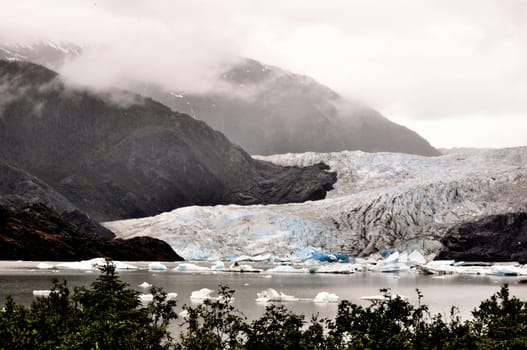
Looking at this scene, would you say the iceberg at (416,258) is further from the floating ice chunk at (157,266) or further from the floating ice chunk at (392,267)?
the floating ice chunk at (157,266)

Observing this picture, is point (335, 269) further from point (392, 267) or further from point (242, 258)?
point (242, 258)

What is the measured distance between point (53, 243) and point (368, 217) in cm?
3996

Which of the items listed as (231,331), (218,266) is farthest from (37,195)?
(231,331)

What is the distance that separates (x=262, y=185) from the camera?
136m

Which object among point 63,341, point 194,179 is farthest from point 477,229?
point 194,179

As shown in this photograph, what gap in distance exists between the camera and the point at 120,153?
146 meters

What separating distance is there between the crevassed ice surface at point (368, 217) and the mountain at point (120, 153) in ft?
124

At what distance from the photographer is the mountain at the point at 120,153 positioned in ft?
435

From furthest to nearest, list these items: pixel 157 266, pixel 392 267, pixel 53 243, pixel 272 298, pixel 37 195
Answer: pixel 37 195, pixel 53 243, pixel 392 267, pixel 157 266, pixel 272 298

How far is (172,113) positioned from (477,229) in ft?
332

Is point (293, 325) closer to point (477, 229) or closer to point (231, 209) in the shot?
point (477, 229)

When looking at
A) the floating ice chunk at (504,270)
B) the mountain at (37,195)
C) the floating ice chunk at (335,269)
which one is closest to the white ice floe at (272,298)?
the floating ice chunk at (335,269)

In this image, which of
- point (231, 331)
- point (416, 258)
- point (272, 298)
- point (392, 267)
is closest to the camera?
point (231, 331)

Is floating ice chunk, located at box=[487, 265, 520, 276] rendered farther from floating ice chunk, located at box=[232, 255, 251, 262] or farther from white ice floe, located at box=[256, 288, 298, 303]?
white ice floe, located at box=[256, 288, 298, 303]
